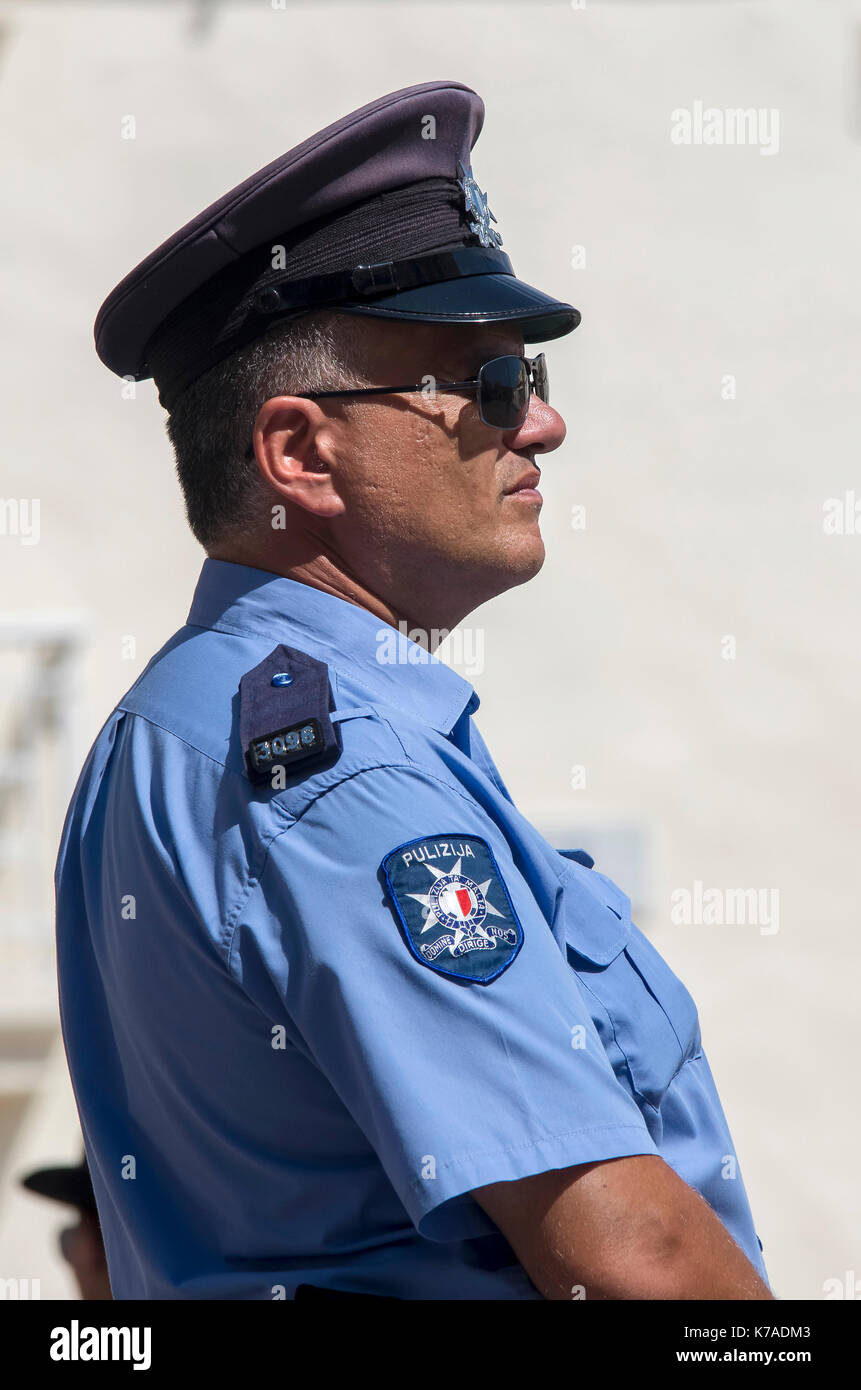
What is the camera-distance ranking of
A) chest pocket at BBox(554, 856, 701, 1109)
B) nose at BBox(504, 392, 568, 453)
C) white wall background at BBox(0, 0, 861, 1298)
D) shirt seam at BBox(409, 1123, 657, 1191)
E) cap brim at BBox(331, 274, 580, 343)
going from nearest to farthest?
shirt seam at BBox(409, 1123, 657, 1191), chest pocket at BBox(554, 856, 701, 1109), cap brim at BBox(331, 274, 580, 343), nose at BBox(504, 392, 568, 453), white wall background at BBox(0, 0, 861, 1298)

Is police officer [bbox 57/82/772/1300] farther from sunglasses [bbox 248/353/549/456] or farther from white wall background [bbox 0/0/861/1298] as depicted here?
white wall background [bbox 0/0/861/1298]

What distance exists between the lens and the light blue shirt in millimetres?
1227

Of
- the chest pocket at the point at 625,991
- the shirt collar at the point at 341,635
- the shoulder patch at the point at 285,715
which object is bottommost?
the chest pocket at the point at 625,991

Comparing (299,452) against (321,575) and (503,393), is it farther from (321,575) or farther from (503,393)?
(503,393)

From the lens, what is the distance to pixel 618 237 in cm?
531

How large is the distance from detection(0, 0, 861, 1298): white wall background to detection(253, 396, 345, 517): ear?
361 centimetres

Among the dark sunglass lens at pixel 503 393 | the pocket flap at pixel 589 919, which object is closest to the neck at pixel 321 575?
the dark sunglass lens at pixel 503 393

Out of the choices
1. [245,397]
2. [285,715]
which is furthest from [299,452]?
[285,715]

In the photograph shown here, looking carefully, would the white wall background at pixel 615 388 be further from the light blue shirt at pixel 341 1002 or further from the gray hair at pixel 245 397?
the light blue shirt at pixel 341 1002

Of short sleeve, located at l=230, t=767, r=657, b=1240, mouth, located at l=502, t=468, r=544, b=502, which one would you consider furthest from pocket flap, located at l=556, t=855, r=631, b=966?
mouth, located at l=502, t=468, r=544, b=502

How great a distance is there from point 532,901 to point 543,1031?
135 mm

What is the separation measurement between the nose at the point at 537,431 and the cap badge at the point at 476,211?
0.21 meters

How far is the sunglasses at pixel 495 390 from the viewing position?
1.63 metres
